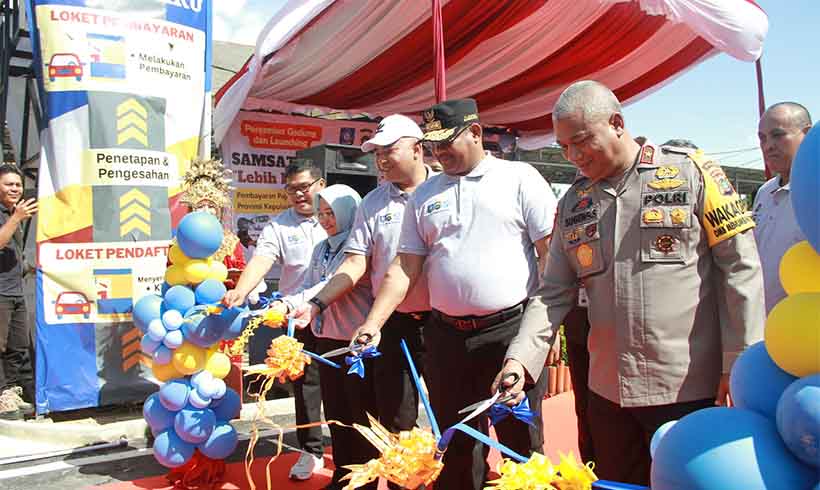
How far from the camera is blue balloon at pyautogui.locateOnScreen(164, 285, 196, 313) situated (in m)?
4.09

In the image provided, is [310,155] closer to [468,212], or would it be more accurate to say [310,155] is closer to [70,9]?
[70,9]

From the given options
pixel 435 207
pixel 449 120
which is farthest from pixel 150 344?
pixel 449 120

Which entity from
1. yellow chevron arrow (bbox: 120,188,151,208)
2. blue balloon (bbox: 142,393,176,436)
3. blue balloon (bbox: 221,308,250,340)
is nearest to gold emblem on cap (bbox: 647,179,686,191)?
blue balloon (bbox: 221,308,250,340)

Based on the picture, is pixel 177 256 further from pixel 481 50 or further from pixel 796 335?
pixel 481 50

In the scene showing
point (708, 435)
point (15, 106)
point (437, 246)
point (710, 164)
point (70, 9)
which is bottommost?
point (708, 435)

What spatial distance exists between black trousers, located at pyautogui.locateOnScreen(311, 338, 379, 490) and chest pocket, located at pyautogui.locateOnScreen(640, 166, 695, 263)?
69.6 inches

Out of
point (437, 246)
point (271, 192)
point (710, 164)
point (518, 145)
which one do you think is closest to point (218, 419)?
point (437, 246)

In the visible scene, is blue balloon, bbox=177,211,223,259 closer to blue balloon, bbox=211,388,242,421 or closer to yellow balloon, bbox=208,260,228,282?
yellow balloon, bbox=208,260,228,282

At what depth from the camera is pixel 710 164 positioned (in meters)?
2.12

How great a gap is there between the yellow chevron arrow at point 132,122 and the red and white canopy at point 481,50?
133cm

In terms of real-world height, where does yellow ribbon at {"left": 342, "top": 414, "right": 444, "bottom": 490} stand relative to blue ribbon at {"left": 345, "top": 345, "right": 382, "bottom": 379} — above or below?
below

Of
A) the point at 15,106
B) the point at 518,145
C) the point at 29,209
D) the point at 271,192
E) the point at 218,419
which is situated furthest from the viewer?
the point at 518,145

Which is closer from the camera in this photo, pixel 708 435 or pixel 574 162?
pixel 708 435

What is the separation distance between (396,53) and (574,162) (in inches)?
229
